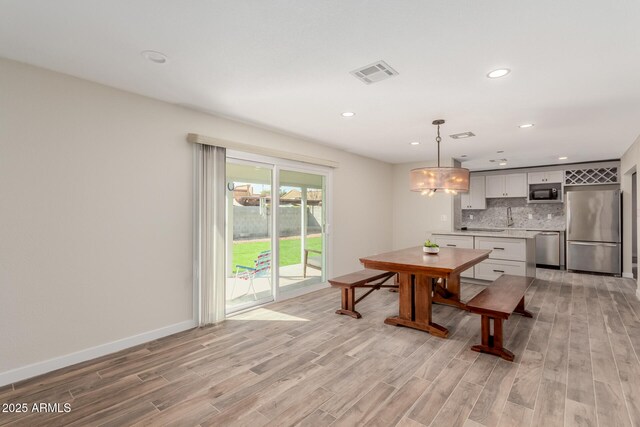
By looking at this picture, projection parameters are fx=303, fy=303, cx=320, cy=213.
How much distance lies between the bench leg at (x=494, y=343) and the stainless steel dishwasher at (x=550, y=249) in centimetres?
516

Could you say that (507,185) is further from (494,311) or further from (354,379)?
(354,379)

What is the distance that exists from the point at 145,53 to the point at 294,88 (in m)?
1.18

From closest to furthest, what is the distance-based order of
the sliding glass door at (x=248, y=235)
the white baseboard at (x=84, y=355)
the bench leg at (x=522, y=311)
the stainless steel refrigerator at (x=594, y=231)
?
the white baseboard at (x=84, y=355) → the bench leg at (x=522, y=311) → the sliding glass door at (x=248, y=235) → the stainless steel refrigerator at (x=594, y=231)

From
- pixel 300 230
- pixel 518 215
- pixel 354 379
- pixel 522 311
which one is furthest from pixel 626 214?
pixel 354 379

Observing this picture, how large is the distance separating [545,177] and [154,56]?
312 inches

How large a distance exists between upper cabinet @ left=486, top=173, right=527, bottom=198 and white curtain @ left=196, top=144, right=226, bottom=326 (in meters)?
6.69

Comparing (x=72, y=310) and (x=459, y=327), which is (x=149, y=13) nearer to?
(x=72, y=310)

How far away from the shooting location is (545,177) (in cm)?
693

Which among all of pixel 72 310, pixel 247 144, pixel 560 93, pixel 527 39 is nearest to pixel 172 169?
pixel 247 144

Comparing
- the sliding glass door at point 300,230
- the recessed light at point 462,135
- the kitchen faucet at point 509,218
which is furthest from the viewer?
the kitchen faucet at point 509,218

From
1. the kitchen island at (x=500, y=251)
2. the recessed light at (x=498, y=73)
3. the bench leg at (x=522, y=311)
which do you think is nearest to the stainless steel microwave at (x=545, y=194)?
the kitchen island at (x=500, y=251)

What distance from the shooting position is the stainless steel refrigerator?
229 inches

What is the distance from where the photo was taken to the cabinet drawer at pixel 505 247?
5063 mm

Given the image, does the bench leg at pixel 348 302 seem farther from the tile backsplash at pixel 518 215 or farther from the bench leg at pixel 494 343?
the tile backsplash at pixel 518 215
